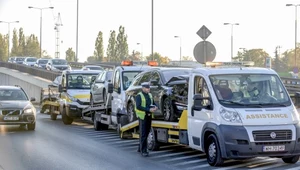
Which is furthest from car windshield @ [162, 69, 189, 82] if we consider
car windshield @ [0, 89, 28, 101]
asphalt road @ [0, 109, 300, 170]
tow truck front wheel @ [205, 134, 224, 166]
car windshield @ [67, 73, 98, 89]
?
car windshield @ [67, 73, 98, 89]

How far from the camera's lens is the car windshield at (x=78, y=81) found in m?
27.3

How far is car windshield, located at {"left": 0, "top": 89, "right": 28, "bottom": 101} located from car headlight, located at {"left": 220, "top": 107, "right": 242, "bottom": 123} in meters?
12.7

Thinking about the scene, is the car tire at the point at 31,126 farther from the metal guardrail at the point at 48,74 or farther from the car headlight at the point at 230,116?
the metal guardrail at the point at 48,74

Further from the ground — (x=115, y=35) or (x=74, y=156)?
(x=115, y=35)

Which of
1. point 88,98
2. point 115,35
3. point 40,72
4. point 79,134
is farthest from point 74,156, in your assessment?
point 115,35

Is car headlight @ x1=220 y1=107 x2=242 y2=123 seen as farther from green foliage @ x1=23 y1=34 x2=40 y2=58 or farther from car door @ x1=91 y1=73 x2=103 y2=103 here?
green foliage @ x1=23 y1=34 x2=40 y2=58

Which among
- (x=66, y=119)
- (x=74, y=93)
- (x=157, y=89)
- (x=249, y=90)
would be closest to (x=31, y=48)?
(x=66, y=119)

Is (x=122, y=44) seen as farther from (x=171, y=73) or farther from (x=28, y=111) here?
(x=171, y=73)

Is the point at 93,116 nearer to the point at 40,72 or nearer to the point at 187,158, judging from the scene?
the point at 187,158

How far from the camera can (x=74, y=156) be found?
15.2 m

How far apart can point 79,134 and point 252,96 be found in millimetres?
9495

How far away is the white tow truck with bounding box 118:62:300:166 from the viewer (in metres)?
12.5

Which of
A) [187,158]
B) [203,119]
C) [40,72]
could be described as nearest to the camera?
[203,119]

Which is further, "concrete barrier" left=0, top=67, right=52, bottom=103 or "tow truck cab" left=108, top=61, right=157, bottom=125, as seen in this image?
"concrete barrier" left=0, top=67, right=52, bottom=103
